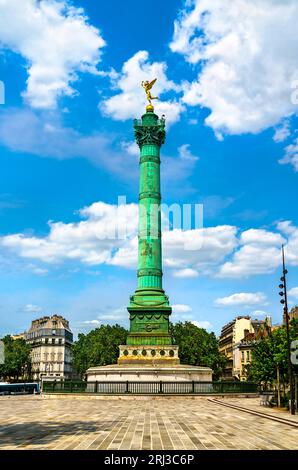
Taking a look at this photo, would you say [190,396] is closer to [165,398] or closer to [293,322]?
[165,398]

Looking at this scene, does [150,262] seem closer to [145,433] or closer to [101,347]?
[101,347]

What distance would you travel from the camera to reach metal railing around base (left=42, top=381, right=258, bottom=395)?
40047mm

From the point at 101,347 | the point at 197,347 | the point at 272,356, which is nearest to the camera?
the point at 272,356

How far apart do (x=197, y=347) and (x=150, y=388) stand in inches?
1403

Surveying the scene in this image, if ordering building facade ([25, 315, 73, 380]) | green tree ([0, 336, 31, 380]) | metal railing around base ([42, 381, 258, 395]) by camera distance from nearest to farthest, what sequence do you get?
metal railing around base ([42, 381, 258, 395]) < green tree ([0, 336, 31, 380]) < building facade ([25, 315, 73, 380])

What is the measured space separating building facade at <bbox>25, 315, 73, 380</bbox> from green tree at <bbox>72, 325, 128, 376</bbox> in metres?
17.8

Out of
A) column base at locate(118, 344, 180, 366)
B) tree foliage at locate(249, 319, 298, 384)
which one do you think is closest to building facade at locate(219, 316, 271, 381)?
column base at locate(118, 344, 180, 366)

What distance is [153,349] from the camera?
180 feet

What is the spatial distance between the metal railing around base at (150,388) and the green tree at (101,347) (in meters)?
35.9

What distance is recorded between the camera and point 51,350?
359 feet

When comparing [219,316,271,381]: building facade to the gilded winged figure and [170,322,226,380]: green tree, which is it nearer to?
[170,322,226,380]: green tree

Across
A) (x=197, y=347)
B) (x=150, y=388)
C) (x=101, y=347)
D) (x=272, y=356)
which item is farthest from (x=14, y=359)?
(x=272, y=356)

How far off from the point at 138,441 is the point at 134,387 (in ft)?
93.9
